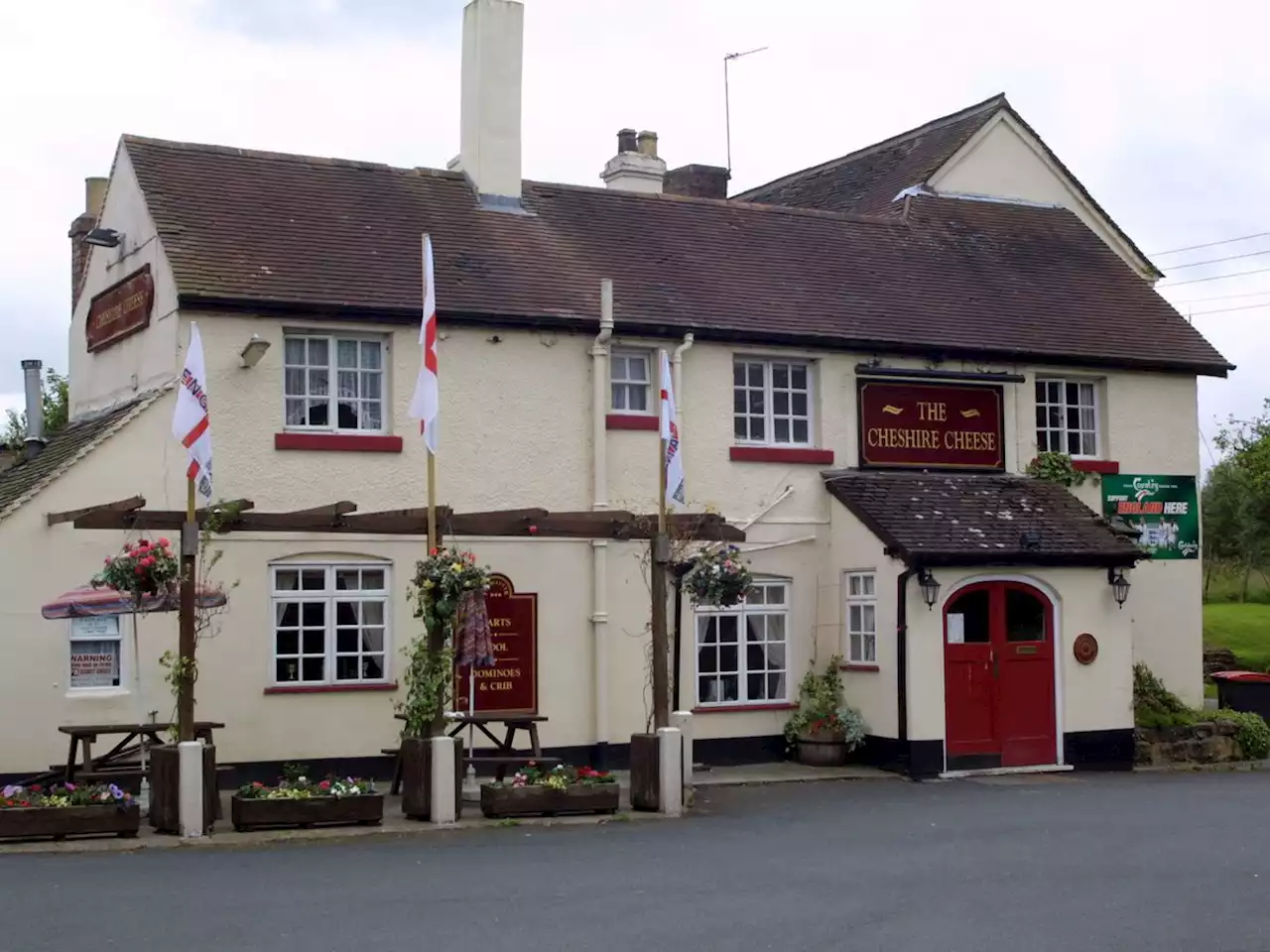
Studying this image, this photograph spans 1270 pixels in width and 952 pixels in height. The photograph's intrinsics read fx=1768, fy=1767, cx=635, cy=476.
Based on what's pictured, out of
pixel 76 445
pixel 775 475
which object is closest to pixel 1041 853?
pixel 775 475

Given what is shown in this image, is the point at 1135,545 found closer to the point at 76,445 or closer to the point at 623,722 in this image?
the point at 623,722

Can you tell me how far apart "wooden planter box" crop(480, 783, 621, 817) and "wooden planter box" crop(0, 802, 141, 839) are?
3.13 metres

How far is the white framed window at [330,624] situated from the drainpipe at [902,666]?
5.88 meters

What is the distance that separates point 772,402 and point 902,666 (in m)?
3.70

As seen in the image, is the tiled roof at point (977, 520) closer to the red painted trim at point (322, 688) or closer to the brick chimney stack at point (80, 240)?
the red painted trim at point (322, 688)

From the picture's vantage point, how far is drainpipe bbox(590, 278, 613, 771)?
66.6 ft

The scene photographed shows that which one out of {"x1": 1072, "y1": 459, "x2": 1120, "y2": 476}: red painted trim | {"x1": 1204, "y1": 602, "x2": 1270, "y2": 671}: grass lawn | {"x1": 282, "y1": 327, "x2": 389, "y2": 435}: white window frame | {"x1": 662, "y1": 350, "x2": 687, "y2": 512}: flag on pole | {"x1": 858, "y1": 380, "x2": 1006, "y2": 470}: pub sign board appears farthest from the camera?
{"x1": 1204, "y1": 602, "x2": 1270, "y2": 671}: grass lawn

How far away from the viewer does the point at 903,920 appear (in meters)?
11.0

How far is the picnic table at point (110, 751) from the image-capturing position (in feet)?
51.4

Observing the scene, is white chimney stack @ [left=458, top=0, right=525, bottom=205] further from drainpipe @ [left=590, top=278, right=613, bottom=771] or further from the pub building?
drainpipe @ [left=590, top=278, right=613, bottom=771]

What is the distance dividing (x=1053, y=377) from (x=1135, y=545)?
285cm

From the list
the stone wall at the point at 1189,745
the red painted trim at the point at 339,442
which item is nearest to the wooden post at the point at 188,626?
the red painted trim at the point at 339,442

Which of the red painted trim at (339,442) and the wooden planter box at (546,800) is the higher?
the red painted trim at (339,442)

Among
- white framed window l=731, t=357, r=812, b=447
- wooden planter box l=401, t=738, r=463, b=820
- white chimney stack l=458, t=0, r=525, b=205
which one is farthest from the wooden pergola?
white chimney stack l=458, t=0, r=525, b=205
